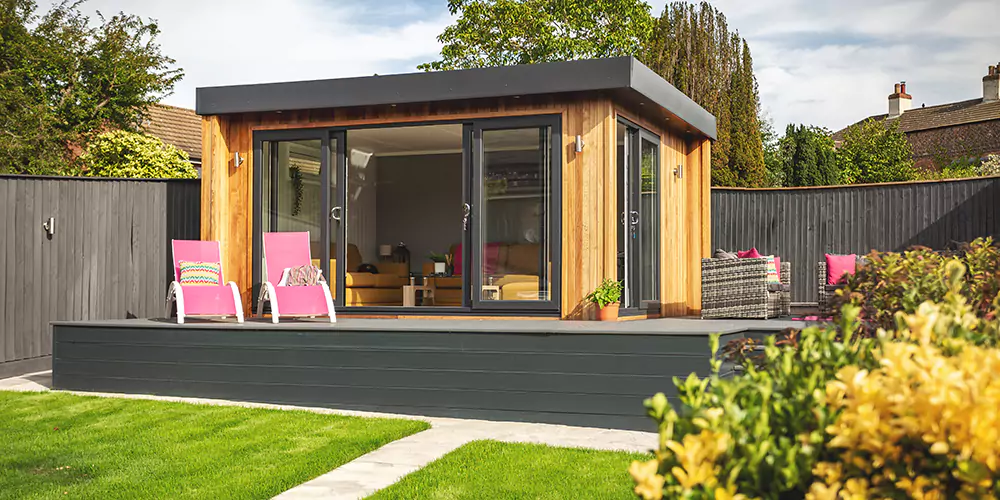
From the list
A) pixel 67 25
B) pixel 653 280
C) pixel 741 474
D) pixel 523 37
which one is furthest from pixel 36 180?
pixel 523 37

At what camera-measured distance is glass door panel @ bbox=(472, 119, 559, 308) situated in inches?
309

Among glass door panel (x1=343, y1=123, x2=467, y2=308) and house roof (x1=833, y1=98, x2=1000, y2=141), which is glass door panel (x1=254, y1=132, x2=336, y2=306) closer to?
glass door panel (x1=343, y1=123, x2=467, y2=308)

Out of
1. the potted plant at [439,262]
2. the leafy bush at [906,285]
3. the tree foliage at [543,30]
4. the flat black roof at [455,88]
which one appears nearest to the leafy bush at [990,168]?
the tree foliage at [543,30]

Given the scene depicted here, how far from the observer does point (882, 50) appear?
104 ft

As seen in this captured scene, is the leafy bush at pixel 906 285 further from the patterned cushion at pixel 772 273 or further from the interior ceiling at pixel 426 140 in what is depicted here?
the patterned cushion at pixel 772 273

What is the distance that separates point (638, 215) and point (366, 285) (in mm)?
3062

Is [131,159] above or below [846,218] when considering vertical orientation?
above

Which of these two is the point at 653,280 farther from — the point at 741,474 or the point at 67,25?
the point at 67,25

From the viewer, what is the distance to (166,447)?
17.6ft

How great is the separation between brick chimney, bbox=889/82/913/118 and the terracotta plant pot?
3124 centimetres

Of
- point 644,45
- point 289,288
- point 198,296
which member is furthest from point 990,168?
point 198,296

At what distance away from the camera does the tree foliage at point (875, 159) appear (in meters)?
23.0

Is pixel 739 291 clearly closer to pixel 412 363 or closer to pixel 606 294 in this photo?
pixel 606 294

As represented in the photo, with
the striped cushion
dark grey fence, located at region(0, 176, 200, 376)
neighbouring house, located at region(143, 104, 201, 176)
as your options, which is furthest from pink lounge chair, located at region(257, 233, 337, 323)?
neighbouring house, located at region(143, 104, 201, 176)
